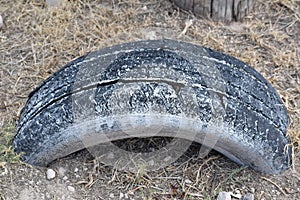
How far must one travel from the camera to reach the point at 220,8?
4.05m

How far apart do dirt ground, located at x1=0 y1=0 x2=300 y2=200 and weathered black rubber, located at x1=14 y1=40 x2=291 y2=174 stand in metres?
0.14

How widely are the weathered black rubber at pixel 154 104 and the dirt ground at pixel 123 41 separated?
0.46 feet

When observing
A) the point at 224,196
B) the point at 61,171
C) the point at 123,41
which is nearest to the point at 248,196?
the point at 224,196

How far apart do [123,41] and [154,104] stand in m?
1.27

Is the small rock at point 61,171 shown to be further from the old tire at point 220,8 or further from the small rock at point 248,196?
the old tire at point 220,8

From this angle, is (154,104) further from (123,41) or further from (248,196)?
(123,41)

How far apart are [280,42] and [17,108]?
6.46 feet

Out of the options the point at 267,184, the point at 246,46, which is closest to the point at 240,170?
the point at 267,184

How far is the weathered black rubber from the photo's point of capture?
2.79 meters

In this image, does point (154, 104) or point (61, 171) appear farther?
point (61, 171)

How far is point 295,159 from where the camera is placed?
3.19 meters

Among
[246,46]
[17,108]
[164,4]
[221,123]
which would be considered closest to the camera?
[221,123]

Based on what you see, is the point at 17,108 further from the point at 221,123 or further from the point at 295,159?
the point at 295,159

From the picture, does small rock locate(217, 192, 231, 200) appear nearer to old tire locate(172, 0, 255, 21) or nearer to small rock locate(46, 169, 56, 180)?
small rock locate(46, 169, 56, 180)
